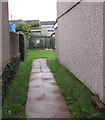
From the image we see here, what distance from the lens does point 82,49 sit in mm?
6754

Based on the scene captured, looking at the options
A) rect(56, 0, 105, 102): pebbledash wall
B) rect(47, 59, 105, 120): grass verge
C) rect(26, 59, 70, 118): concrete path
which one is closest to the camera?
rect(47, 59, 105, 120): grass verge

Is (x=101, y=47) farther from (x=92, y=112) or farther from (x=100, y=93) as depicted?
(x=92, y=112)

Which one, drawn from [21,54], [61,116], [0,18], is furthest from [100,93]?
[21,54]

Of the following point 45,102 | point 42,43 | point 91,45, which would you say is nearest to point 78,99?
point 45,102

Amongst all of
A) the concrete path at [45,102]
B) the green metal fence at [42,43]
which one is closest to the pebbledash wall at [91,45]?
the concrete path at [45,102]

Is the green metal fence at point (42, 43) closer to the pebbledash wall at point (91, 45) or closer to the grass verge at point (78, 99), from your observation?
the pebbledash wall at point (91, 45)

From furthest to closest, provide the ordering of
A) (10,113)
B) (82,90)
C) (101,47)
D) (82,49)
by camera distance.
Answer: (82,49) → (82,90) → (101,47) → (10,113)

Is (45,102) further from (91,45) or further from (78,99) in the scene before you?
(91,45)

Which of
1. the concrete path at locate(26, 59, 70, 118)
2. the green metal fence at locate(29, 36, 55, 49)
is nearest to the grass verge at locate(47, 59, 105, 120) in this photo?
the concrete path at locate(26, 59, 70, 118)

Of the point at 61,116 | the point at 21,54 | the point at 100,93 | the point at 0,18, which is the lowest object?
the point at 61,116

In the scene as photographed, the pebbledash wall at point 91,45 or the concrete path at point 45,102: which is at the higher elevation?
the pebbledash wall at point 91,45

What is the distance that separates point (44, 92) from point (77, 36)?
247 cm

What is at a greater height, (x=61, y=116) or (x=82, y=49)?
(x=82, y=49)

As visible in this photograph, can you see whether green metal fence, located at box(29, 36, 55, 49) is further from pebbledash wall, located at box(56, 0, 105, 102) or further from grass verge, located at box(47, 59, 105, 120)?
grass verge, located at box(47, 59, 105, 120)
